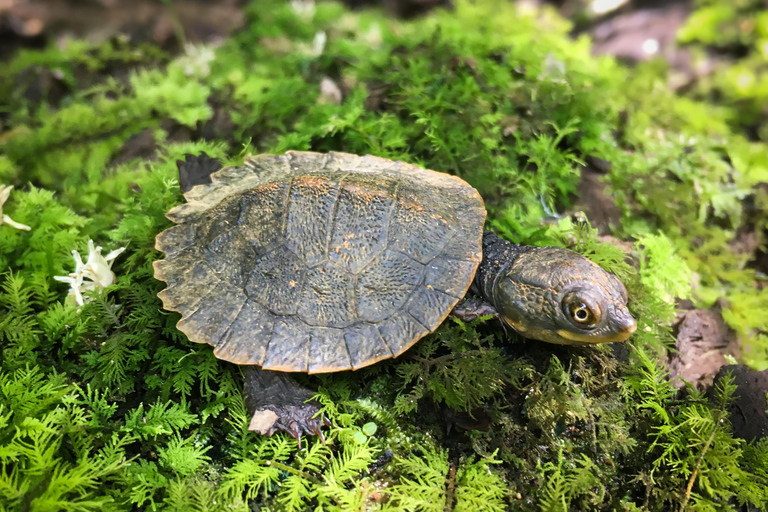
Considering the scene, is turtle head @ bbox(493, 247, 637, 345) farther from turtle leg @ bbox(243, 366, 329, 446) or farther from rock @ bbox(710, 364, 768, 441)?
turtle leg @ bbox(243, 366, 329, 446)

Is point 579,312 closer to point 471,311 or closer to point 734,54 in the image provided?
point 471,311

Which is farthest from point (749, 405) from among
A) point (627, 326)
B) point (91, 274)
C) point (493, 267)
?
point (91, 274)

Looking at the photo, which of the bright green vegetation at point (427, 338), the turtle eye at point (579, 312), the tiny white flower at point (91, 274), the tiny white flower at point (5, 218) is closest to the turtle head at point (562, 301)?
the turtle eye at point (579, 312)

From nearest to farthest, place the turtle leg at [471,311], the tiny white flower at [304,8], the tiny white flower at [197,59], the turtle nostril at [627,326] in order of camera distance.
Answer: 1. the turtle nostril at [627,326]
2. the turtle leg at [471,311]
3. the tiny white flower at [197,59]
4. the tiny white flower at [304,8]

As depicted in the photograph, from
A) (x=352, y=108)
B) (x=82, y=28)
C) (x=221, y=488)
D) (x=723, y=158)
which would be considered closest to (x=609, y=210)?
(x=723, y=158)

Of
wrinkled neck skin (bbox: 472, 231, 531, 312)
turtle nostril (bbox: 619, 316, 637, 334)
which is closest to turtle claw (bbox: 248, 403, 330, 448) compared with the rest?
wrinkled neck skin (bbox: 472, 231, 531, 312)

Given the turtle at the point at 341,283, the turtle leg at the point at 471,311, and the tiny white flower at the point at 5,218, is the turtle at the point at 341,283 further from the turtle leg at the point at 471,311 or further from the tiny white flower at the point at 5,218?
the tiny white flower at the point at 5,218
